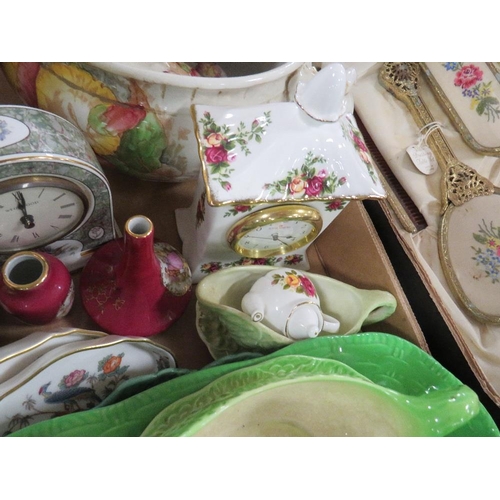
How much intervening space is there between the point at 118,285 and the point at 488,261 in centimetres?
61

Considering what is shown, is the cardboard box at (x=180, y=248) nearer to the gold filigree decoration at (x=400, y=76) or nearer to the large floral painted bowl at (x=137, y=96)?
the large floral painted bowl at (x=137, y=96)

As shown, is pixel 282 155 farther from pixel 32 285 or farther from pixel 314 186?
pixel 32 285

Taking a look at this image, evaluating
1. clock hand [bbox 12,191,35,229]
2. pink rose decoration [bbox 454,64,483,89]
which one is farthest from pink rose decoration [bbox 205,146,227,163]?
pink rose decoration [bbox 454,64,483,89]

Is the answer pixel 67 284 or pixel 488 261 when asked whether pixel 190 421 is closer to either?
pixel 67 284

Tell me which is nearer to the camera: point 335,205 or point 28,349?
point 28,349

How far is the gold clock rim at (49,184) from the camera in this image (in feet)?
1.47

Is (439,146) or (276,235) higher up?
(439,146)

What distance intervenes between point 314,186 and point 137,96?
0.24 m

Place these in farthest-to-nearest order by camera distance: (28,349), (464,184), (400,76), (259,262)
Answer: (400,76)
(464,184)
(259,262)
(28,349)

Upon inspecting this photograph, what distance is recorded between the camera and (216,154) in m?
0.51

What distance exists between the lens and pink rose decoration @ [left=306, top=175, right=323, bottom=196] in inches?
20.8

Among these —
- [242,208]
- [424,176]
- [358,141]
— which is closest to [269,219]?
[242,208]

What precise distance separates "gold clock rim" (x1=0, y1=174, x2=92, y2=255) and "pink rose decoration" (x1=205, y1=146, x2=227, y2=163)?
0.50 ft

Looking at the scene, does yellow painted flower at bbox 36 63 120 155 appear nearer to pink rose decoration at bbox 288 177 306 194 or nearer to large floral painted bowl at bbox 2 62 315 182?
large floral painted bowl at bbox 2 62 315 182
